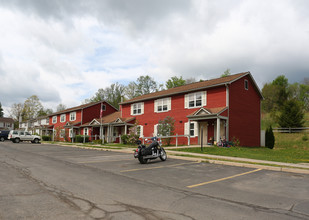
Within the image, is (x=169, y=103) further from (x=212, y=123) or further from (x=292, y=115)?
(x=292, y=115)

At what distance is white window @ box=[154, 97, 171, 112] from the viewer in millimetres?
Answer: 28147

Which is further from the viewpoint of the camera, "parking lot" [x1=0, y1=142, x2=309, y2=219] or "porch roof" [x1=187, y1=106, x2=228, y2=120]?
"porch roof" [x1=187, y1=106, x2=228, y2=120]

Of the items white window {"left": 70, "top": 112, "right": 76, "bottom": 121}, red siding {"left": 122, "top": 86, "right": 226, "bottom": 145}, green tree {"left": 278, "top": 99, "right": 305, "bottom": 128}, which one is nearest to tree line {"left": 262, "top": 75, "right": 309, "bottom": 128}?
green tree {"left": 278, "top": 99, "right": 305, "bottom": 128}

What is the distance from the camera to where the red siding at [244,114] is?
76.6 ft

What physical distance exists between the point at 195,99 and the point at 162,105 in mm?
4942

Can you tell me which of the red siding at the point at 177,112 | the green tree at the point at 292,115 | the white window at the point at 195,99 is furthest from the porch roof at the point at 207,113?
the green tree at the point at 292,115

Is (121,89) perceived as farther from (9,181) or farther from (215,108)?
(9,181)

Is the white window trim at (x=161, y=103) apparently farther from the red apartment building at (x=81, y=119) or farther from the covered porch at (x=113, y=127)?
the red apartment building at (x=81, y=119)

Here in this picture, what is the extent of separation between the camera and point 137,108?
107ft

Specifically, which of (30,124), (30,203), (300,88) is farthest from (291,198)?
(30,124)

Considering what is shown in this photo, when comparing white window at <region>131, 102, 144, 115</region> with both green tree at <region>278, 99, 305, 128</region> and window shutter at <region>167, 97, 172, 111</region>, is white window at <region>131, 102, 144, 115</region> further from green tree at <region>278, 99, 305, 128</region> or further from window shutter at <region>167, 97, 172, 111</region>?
green tree at <region>278, 99, 305, 128</region>

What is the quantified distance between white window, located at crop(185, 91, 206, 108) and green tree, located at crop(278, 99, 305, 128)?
61.3 ft

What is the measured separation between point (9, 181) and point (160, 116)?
22.2 m

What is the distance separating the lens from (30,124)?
77.1 metres
